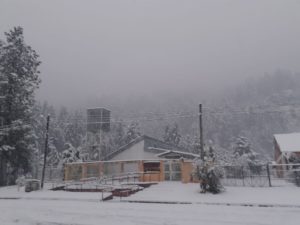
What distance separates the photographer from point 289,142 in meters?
31.2

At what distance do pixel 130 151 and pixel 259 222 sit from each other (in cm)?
2632

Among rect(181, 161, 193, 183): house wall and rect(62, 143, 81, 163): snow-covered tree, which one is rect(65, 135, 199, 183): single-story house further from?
rect(62, 143, 81, 163): snow-covered tree

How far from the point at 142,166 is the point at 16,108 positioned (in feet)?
49.0

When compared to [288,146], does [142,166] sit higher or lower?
lower

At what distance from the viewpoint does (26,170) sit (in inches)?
1234

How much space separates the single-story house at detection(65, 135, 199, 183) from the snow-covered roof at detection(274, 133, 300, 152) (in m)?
9.26

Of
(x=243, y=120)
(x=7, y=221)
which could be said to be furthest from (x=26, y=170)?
(x=243, y=120)

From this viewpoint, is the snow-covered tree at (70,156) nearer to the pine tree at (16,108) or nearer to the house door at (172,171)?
the pine tree at (16,108)

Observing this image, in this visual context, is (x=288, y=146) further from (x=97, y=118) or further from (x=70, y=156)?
(x=70, y=156)

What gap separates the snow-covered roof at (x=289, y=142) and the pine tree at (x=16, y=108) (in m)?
26.1

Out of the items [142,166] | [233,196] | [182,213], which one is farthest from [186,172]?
[182,213]

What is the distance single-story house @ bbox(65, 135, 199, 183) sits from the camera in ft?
83.4

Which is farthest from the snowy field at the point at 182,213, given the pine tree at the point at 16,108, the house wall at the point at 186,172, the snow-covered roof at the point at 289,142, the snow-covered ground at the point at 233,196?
the pine tree at the point at 16,108

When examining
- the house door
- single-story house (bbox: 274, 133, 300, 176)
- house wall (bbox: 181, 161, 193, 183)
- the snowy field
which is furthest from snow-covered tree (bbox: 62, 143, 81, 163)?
single-story house (bbox: 274, 133, 300, 176)
